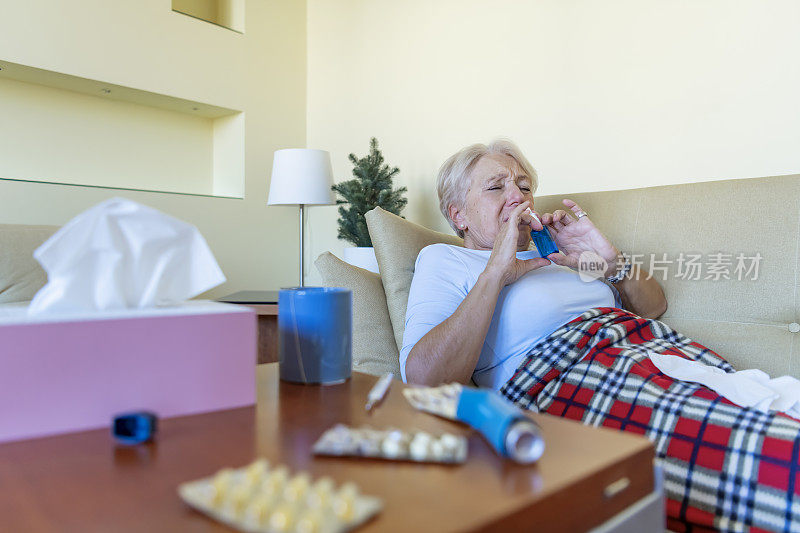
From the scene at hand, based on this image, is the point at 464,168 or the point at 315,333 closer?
the point at 315,333

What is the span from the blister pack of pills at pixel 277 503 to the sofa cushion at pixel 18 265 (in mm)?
2480

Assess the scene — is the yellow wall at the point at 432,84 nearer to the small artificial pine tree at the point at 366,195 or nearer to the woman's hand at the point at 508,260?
the small artificial pine tree at the point at 366,195

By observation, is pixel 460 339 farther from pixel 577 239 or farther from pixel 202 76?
pixel 202 76

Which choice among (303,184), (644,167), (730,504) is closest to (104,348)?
(730,504)

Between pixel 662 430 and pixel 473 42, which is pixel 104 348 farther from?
pixel 473 42

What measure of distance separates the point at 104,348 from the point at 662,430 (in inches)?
31.8

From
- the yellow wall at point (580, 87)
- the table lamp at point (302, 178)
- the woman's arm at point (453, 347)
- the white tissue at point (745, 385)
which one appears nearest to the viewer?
the white tissue at point (745, 385)

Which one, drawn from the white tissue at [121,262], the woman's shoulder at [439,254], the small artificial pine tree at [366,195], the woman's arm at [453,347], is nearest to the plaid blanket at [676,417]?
the woman's arm at [453,347]

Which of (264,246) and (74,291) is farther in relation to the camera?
(264,246)

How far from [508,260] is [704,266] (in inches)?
24.5

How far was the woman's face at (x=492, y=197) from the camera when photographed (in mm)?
1614

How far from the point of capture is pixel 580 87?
233cm

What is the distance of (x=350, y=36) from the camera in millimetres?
3613

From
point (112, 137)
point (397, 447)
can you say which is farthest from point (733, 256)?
point (112, 137)
